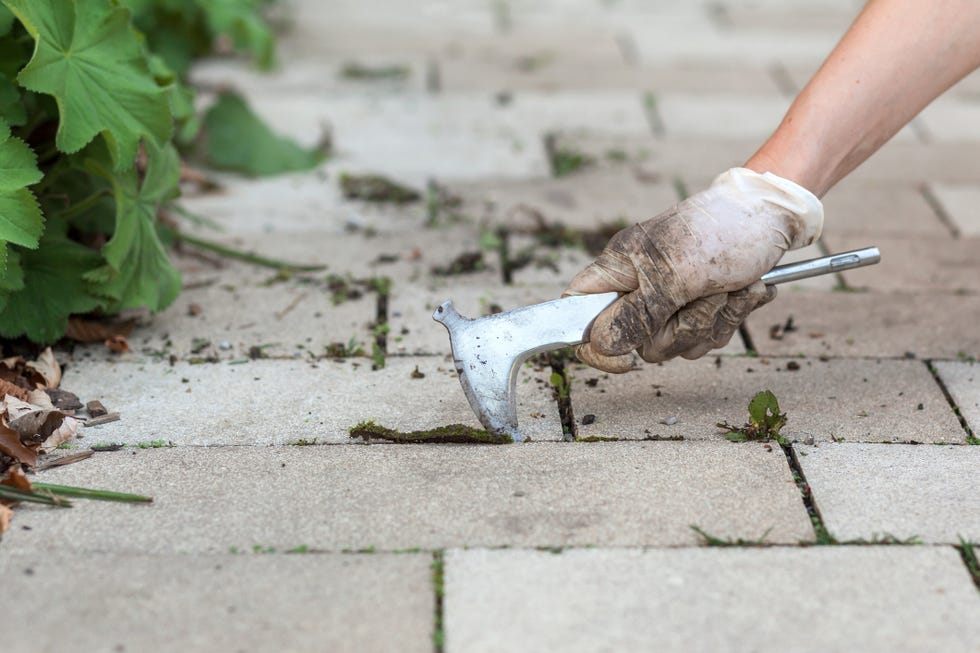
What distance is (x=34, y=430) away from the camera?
2.19 m

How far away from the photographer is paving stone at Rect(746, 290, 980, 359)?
2725 mm

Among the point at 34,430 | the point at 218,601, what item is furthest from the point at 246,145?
the point at 218,601

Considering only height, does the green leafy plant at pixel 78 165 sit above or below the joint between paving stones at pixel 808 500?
above

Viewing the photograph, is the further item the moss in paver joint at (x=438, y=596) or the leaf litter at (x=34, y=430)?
the leaf litter at (x=34, y=430)

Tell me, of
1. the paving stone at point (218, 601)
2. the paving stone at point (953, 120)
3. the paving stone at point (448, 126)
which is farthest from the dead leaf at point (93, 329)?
the paving stone at point (953, 120)

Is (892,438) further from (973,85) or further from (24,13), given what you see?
(973,85)

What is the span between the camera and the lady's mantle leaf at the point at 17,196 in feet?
7.25

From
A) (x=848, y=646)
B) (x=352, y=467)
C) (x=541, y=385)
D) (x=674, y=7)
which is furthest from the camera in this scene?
(x=674, y=7)

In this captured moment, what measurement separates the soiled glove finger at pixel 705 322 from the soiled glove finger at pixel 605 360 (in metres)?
0.06

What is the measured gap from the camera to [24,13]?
2268 mm

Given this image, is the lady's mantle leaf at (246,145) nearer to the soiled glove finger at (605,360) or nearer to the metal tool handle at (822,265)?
the soiled glove finger at (605,360)

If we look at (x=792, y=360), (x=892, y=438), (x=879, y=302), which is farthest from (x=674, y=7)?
(x=892, y=438)

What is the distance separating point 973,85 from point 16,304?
4.05 meters

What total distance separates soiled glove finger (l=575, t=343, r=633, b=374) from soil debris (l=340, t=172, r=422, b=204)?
145cm
